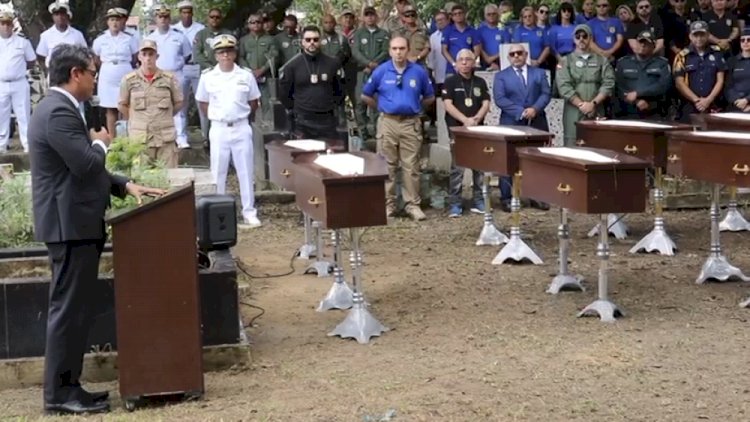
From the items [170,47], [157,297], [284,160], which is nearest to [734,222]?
[284,160]

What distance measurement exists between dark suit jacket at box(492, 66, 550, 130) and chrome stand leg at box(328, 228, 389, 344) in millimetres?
5052

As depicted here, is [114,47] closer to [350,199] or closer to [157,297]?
[350,199]

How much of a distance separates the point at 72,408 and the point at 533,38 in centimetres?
993

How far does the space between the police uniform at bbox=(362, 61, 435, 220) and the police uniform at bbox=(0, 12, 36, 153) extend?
4565 millimetres

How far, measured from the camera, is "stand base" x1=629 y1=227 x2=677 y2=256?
10859 millimetres

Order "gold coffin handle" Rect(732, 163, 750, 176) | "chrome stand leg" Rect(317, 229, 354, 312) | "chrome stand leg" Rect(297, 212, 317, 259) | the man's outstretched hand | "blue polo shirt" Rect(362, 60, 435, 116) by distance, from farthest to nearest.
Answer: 1. "blue polo shirt" Rect(362, 60, 435, 116)
2. "chrome stand leg" Rect(297, 212, 317, 259)
3. "chrome stand leg" Rect(317, 229, 354, 312)
4. "gold coffin handle" Rect(732, 163, 750, 176)
5. the man's outstretched hand

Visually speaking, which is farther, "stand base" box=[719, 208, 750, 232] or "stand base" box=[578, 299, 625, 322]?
"stand base" box=[719, 208, 750, 232]

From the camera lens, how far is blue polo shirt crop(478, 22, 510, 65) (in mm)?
15948

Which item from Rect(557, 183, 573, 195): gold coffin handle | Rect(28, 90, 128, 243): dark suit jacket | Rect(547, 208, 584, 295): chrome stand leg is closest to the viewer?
Rect(28, 90, 128, 243): dark suit jacket

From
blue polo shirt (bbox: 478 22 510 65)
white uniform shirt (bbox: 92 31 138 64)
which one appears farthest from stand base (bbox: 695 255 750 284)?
white uniform shirt (bbox: 92 31 138 64)

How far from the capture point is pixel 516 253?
1061cm

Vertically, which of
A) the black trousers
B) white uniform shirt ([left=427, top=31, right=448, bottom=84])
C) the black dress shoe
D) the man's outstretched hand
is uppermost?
white uniform shirt ([left=427, top=31, right=448, bottom=84])

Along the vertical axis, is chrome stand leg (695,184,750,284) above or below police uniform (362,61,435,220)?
A: below

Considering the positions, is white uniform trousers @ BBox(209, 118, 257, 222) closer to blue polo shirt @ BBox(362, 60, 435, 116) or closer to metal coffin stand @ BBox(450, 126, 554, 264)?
blue polo shirt @ BBox(362, 60, 435, 116)
